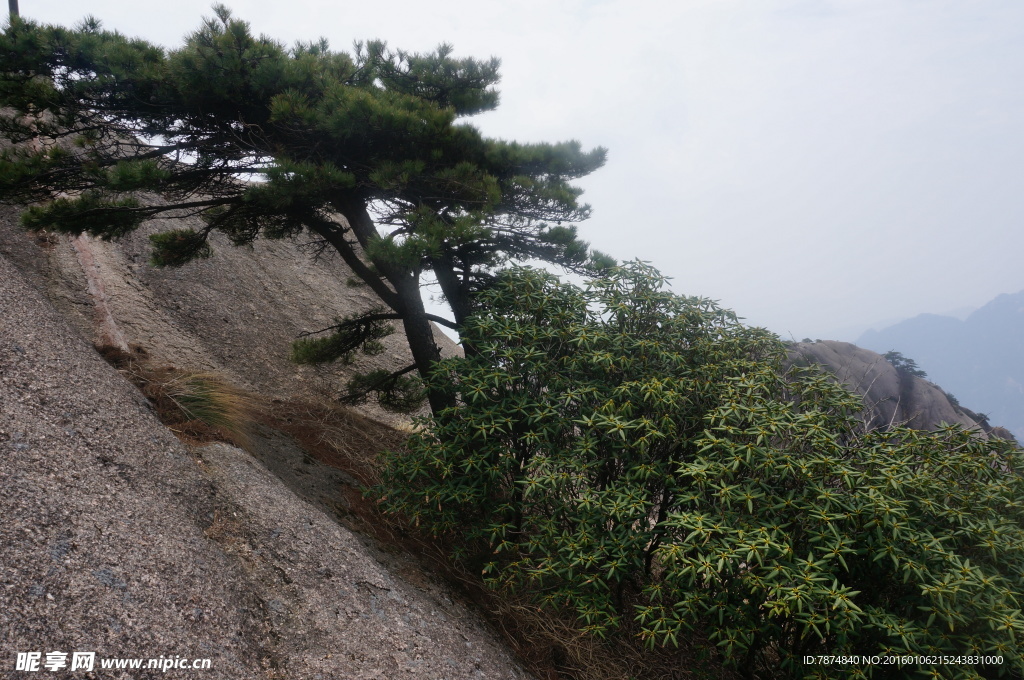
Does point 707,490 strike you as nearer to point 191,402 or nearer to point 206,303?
point 191,402

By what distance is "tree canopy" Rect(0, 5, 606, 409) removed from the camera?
21.6 ft

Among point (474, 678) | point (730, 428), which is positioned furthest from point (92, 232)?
point (730, 428)

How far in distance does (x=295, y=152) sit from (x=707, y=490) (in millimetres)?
5499

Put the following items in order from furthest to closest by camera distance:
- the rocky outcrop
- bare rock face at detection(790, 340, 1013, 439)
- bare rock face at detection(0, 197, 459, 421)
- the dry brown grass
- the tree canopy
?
bare rock face at detection(790, 340, 1013, 439) < bare rock face at detection(0, 197, 459, 421) < the tree canopy < the dry brown grass < the rocky outcrop

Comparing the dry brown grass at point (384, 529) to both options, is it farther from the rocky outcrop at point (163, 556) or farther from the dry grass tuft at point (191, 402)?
the rocky outcrop at point (163, 556)

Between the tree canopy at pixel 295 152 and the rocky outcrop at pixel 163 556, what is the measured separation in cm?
163

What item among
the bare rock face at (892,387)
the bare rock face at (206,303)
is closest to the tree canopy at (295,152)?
A: the bare rock face at (206,303)

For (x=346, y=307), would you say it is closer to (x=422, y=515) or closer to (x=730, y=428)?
(x=422, y=515)

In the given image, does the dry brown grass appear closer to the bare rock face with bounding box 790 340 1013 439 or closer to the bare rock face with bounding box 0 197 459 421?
the bare rock face with bounding box 0 197 459 421

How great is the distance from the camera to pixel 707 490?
500 centimetres

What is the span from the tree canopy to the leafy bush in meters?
1.14

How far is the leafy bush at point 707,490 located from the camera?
4.23 m

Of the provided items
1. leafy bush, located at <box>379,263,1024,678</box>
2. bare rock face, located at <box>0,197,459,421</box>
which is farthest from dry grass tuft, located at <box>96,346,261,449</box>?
leafy bush, located at <box>379,263,1024,678</box>

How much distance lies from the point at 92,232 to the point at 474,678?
246 inches
